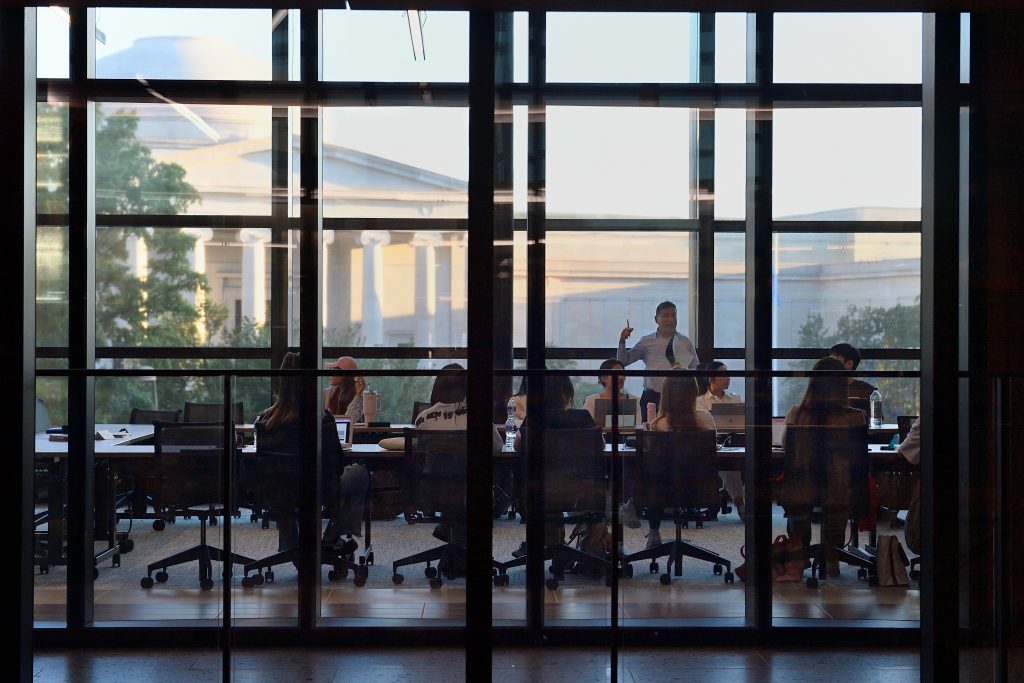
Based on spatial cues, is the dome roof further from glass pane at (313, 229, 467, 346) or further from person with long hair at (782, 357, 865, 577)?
person with long hair at (782, 357, 865, 577)

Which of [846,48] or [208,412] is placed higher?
[846,48]

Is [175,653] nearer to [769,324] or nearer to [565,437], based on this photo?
[565,437]

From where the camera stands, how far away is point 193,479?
358cm

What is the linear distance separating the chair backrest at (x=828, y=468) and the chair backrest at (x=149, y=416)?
2704 mm

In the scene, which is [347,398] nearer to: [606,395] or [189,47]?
[606,395]

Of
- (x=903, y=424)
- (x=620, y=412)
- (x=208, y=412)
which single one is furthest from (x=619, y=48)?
(x=208, y=412)

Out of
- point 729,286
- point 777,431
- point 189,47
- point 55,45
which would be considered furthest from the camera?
point 729,286

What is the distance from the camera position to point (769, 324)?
4.41m

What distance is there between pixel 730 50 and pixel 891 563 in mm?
2537

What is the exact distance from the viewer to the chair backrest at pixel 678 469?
11.9 feet

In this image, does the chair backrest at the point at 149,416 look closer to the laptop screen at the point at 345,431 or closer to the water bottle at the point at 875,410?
the laptop screen at the point at 345,431

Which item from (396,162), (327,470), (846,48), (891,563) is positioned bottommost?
(891,563)

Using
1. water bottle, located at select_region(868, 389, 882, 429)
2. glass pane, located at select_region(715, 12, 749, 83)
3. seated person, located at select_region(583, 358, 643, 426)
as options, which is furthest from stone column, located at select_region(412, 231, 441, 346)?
water bottle, located at select_region(868, 389, 882, 429)

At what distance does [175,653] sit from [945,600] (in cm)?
294
